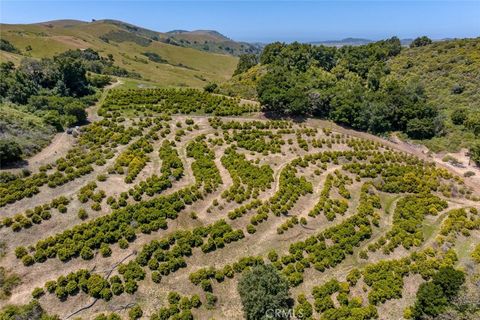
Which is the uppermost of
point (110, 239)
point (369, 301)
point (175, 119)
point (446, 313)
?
point (175, 119)

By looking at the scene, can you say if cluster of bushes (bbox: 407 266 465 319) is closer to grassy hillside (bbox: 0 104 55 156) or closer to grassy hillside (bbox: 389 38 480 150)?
grassy hillside (bbox: 389 38 480 150)

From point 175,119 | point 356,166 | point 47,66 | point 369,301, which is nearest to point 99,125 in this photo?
point 175,119

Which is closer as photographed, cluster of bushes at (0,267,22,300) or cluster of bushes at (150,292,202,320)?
cluster of bushes at (150,292,202,320)

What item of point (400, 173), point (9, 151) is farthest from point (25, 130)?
point (400, 173)

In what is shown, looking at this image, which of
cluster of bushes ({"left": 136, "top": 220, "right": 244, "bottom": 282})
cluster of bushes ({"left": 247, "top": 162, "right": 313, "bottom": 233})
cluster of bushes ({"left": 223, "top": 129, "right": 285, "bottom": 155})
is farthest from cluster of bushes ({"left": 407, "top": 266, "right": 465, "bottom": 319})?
cluster of bushes ({"left": 223, "top": 129, "right": 285, "bottom": 155})

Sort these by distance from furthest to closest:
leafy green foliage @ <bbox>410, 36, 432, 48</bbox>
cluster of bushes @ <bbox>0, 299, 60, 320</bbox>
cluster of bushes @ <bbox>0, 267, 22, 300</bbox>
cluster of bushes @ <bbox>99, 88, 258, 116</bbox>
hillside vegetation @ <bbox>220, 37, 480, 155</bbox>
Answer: leafy green foliage @ <bbox>410, 36, 432, 48</bbox> → cluster of bushes @ <bbox>99, 88, 258, 116</bbox> → hillside vegetation @ <bbox>220, 37, 480, 155</bbox> → cluster of bushes @ <bbox>0, 267, 22, 300</bbox> → cluster of bushes @ <bbox>0, 299, 60, 320</bbox>

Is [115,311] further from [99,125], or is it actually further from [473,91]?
[473,91]

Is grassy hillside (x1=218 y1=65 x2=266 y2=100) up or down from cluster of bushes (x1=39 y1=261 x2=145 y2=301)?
up

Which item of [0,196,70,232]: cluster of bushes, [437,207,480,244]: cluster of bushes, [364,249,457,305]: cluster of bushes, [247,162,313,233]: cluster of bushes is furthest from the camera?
[247,162,313,233]: cluster of bushes
